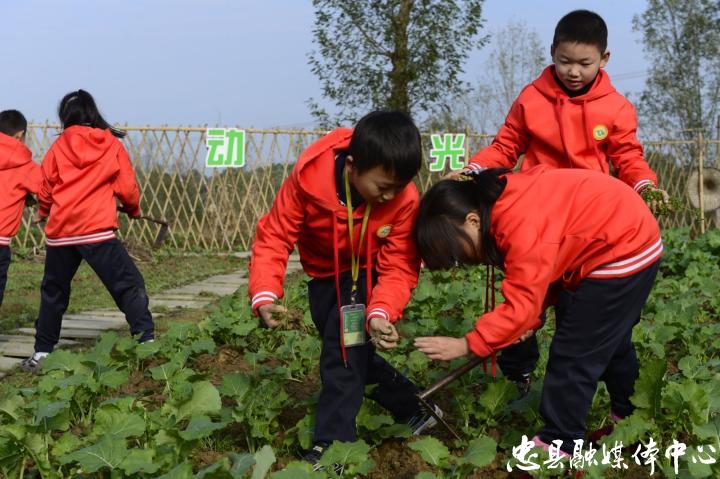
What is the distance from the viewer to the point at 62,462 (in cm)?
233

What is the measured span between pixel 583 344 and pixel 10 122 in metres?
3.58

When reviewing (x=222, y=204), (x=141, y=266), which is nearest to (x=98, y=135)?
(x=141, y=266)

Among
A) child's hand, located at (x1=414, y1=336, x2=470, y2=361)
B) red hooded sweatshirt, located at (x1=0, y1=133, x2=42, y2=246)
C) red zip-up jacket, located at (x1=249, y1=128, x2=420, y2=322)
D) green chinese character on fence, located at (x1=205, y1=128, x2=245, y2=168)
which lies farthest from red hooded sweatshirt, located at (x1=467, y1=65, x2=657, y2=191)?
green chinese character on fence, located at (x1=205, y1=128, x2=245, y2=168)

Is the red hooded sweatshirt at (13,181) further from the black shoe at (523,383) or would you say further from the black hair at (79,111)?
the black shoe at (523,383)

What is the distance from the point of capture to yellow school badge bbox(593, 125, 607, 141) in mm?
2928

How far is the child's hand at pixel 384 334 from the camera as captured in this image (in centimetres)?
235

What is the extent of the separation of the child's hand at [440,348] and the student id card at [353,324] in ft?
1.14

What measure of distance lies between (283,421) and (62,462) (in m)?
0.87

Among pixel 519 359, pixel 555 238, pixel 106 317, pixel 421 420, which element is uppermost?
pixel 555 238

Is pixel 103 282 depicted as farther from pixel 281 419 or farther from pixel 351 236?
pixel 351 236

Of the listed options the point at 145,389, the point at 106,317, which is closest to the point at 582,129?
the point at 145,389

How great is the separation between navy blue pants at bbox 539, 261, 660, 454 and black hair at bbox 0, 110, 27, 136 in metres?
3.46

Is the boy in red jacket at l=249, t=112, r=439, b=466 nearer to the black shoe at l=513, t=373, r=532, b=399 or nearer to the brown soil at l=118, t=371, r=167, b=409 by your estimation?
the black shoe at l=513, t=373, r=532, b=399

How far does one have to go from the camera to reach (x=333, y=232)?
2.50 meters
